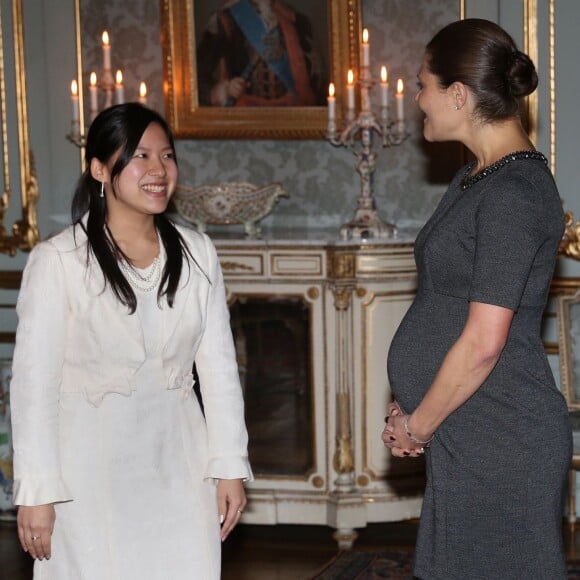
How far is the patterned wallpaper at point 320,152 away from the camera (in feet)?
16.8

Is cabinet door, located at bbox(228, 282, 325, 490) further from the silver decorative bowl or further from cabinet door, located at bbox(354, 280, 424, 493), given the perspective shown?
the silver decorative bowl

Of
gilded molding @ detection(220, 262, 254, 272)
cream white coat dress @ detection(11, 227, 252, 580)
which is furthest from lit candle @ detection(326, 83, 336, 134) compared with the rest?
cream white coat dress @ detection(11, 227, 252, 580)

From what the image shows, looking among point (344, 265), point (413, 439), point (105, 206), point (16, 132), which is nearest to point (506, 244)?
point (413, 439)

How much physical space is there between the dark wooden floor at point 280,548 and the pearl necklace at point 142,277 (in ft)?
6.80

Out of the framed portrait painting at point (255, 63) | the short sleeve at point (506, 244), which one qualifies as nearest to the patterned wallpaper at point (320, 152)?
the framed portrait painting at point (255, 63)

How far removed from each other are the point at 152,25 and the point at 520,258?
3.65 meters

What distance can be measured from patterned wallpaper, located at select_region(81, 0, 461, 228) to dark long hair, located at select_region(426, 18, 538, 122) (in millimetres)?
2902

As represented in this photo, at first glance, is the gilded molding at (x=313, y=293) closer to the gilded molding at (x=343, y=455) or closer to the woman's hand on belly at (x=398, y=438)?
the gilded molding at (x=343, y=455)

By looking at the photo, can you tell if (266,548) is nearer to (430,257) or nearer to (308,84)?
(308,84)

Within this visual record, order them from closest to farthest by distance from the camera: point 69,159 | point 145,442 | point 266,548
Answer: point 145,442
point 266,548
point 69,159

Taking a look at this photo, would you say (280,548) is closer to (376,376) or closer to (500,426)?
(376,376)

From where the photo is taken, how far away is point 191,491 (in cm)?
248

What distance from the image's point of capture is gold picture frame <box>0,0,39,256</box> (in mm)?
5414

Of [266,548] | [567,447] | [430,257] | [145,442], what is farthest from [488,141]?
[266,548]
